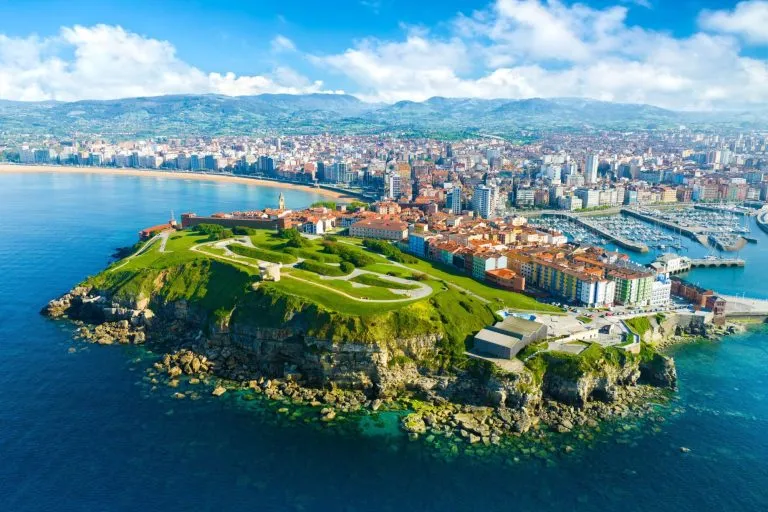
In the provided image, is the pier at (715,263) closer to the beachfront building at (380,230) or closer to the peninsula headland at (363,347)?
the peninsula headland at (363,347)

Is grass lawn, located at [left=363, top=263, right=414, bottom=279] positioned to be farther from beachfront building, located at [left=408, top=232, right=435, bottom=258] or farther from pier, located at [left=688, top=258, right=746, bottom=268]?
pier, located at [left=688, top=258, right=746, bottom=268]

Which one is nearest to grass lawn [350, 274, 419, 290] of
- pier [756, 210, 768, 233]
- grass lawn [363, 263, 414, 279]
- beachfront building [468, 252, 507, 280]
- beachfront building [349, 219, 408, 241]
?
grass lawn [363, 263, 414, 279]

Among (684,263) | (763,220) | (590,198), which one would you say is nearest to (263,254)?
(684,263)

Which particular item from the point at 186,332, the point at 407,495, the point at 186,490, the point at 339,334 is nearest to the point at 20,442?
the point at 186,490

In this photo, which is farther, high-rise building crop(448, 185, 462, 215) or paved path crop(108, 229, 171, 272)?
high-rise building crop(448, 185, 462, 215)

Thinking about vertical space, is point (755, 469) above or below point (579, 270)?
below

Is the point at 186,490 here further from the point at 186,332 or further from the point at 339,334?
the point at 186,332

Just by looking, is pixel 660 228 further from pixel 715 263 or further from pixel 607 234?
pixel 715 263
